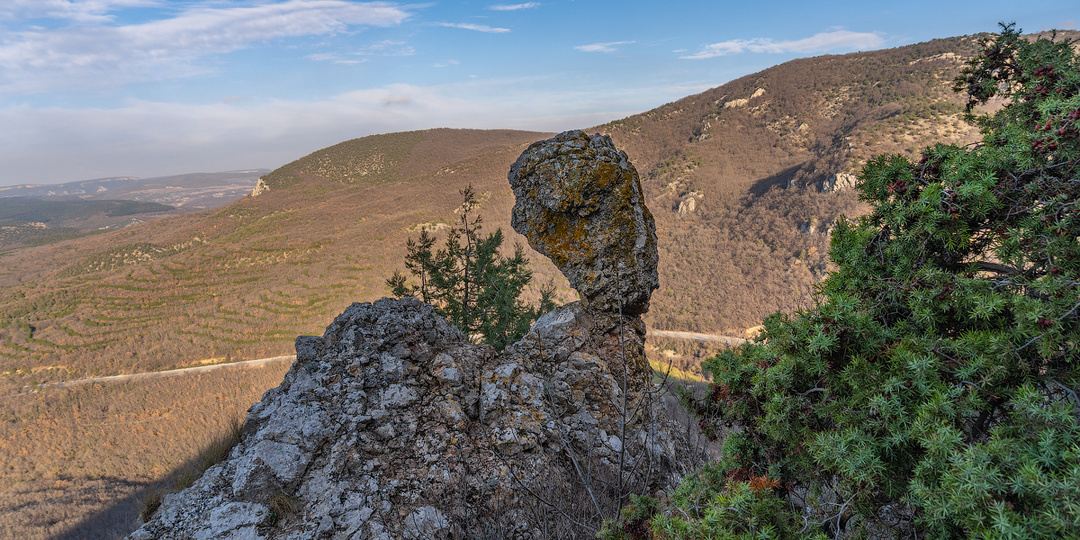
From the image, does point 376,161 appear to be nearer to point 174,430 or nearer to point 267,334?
point 267,334

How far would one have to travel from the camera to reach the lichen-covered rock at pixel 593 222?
687 cm

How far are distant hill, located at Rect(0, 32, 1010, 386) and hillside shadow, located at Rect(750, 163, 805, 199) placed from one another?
0.29m

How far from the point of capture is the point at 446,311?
16.8 meters

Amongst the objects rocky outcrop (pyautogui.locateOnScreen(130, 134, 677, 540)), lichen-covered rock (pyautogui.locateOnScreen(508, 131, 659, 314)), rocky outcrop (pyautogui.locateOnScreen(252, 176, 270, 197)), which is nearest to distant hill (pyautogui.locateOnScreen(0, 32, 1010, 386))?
rocky outcrop (pyautogui.locateOnScreen(252, 176, 270, 197))

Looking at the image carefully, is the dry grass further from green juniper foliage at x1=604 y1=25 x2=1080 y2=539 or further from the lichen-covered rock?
green juniper foliage at x1=604 y1=25 x2=1080 y2=539

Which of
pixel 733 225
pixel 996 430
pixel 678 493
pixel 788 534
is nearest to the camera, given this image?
pixel 996 430

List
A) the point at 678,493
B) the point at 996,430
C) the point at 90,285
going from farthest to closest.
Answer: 1. the point at 90,285
2. the point at 678,493
3. the point at 996,430

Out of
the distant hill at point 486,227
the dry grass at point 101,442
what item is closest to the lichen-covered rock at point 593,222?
the dry grass at point 101,442

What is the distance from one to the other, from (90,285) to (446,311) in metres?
45.9

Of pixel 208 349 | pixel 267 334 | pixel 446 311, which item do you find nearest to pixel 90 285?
pixel 208 349

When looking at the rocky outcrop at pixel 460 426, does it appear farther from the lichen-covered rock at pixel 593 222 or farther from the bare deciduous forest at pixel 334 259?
the bare deciduous forest at pixel 334 259

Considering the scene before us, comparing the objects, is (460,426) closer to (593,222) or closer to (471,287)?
(593,222)

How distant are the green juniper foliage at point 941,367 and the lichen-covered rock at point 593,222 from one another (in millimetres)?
3514

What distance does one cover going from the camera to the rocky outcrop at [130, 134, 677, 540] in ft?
13.2
